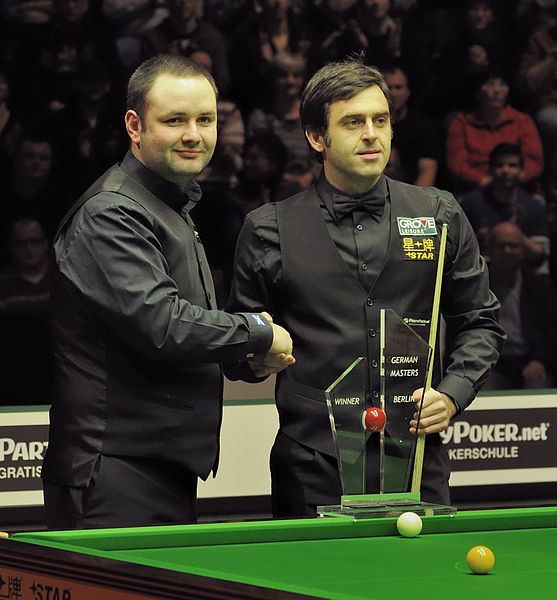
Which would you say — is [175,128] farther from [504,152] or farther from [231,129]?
[504,152]

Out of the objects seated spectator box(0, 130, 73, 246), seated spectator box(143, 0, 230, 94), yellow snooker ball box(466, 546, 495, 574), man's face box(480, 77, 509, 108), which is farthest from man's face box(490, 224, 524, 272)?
yellow snooker ball box(466, 546, 495, 574)

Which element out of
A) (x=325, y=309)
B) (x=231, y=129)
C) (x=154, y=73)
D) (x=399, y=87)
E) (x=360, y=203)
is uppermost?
(x=399, y=87)

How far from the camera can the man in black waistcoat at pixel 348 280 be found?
359 cm

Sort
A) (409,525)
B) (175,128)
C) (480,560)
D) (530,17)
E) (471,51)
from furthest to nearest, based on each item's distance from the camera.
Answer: (530,17) → (471,51) → (175,128) → (409,525) → (480,560)

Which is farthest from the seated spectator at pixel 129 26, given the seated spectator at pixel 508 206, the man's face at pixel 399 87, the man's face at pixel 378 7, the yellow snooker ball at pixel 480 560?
the yellow snooker ball at pixel 480 560

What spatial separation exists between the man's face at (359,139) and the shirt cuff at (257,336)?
1.99ft

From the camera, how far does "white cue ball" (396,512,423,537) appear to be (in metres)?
2.95

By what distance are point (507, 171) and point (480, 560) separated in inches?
147

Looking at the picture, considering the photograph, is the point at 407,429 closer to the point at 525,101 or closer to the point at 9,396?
the point at 9,396

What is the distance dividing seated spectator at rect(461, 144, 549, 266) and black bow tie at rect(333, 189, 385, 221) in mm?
2262

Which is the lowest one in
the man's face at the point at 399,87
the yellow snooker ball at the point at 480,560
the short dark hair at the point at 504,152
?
the yellow snooker ball at the point at 480,560

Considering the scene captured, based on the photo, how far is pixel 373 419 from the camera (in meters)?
3.34

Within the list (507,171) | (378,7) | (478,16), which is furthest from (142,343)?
(478,16)

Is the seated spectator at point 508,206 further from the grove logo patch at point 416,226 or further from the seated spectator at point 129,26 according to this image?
the grove logo patch at point 416,226
